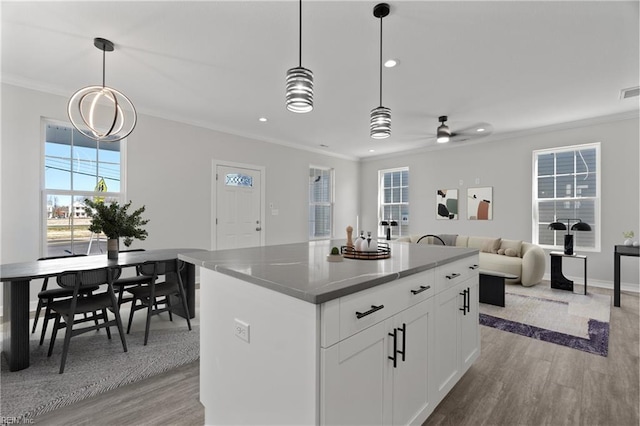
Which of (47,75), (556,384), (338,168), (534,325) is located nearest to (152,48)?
(47,75)

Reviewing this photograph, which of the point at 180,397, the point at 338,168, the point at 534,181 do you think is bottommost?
the point at 180,397

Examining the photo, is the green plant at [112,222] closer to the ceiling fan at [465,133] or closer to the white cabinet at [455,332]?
the white cabinet at [455,332]

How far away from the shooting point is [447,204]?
260 inches

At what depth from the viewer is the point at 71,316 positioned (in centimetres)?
235

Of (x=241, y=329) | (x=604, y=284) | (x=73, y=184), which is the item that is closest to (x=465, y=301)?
(x=241, y=329)

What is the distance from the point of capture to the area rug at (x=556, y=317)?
2.91 metres

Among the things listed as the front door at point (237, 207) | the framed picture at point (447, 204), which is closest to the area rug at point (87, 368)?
the front door at point (237, 207)

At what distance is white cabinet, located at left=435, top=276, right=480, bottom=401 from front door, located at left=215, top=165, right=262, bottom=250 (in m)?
4.16

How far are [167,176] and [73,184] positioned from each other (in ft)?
3.74

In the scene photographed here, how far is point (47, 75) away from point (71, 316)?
9.15 feet

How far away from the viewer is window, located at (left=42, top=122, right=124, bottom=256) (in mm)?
3777

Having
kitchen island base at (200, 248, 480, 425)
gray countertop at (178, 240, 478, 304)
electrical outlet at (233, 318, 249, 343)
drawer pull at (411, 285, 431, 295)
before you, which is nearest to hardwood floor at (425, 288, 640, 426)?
kitchen island base at (200, 248, 480, 425)

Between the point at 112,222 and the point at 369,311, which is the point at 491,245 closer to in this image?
the point at 369,311

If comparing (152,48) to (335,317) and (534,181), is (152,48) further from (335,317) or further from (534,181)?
(534,181)
